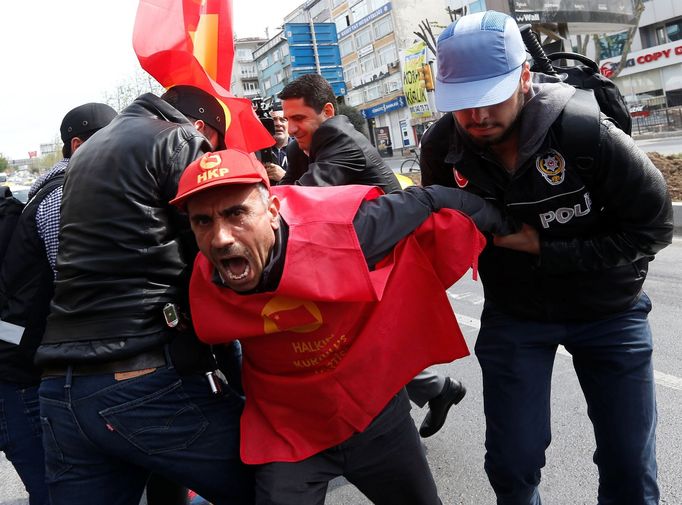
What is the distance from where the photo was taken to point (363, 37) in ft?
190

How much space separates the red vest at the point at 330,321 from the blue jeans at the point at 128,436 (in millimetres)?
137

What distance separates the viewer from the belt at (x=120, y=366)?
1944mm

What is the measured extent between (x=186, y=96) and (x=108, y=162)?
754 mm

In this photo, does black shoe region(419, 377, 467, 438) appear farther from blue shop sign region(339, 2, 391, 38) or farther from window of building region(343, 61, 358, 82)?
window of building region(343, 61, 358, 82)

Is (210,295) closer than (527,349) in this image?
Yes

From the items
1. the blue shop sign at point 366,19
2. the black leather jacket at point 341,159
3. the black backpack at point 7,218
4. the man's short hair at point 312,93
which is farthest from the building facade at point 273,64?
the black backpack at point 7,218

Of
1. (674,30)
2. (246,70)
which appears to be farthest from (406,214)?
(246,70)

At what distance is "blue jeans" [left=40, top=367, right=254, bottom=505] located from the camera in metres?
1.93

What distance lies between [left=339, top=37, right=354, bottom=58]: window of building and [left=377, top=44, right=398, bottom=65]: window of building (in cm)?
490

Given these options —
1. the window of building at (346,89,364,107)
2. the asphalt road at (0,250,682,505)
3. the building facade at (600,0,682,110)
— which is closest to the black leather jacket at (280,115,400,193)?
the asphalt road at (0,250,682,505)

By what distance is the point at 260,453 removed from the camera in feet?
6.72

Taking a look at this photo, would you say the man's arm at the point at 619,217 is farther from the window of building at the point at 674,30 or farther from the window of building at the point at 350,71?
the window of building at the point at 350,71

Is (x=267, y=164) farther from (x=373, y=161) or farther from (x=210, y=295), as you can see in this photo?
(x=210, y=295)

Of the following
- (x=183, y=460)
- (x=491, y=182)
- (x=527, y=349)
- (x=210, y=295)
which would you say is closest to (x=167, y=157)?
(x=210, y=295)
